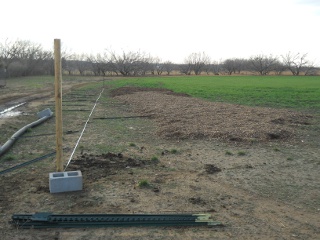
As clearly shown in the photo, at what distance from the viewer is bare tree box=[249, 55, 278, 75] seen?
8231 centimetres

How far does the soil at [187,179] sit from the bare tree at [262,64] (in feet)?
247

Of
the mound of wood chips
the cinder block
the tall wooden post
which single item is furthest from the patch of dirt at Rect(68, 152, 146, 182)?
the mound of wood chips

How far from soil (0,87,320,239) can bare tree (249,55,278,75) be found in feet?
247

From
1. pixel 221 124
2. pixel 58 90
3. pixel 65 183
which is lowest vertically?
pixel 65 183

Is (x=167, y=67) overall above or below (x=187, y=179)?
above

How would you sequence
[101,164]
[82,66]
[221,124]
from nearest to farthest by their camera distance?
[101,164], [221,124], [82,66]

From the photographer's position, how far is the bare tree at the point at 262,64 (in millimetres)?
82312

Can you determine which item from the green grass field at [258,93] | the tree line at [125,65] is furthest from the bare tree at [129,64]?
the green grass field at [258,93]

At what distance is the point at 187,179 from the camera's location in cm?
602

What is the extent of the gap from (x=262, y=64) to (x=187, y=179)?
82.6 metres

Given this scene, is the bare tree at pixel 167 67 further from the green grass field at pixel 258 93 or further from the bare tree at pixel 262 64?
the green grass field at pixel 258 93

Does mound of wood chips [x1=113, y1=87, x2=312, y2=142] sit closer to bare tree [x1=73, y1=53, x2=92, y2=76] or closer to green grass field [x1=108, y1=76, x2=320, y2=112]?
green grass field [x1=108, y1=76, x2=320, y2=112]

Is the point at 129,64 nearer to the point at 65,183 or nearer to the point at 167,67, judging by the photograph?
the point at 167,67

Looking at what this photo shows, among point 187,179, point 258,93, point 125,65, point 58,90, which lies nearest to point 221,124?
point 187,179
